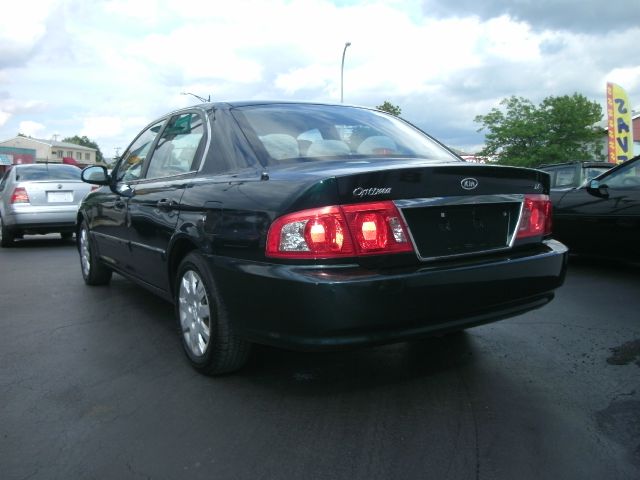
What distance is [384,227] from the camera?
2.62m

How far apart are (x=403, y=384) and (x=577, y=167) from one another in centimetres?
875

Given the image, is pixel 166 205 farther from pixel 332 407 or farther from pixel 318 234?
pixel 332 407

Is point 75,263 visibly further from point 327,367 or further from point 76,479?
point 76,479

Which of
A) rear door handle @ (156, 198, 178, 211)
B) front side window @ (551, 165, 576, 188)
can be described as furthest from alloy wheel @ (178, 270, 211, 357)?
front side window @ (551, 165, 576, 188)

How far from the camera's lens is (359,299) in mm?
2523

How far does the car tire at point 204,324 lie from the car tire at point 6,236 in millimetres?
8100

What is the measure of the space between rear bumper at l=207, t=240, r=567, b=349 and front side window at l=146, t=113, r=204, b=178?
1035 mm

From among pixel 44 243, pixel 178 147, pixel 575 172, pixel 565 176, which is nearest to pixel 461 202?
pixel 178 147

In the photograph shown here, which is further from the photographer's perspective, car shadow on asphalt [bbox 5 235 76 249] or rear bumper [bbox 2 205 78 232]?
car shadow on asphalt [bbox 5 235 76 249]

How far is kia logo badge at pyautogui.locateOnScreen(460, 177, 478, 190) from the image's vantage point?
9.46 ft

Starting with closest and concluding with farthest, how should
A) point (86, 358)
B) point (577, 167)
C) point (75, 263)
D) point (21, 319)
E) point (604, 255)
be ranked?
point (86, 358)
point (21, 319)
point (604, 255)
point (75, 263)
point (577, 167)

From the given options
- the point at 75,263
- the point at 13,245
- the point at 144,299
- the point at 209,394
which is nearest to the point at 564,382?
the point at 209,394

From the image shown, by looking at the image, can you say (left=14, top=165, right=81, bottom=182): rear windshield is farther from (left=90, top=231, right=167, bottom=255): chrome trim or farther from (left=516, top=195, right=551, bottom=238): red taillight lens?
(left=516, top=195, right=551, bottom=238): red taillight lens

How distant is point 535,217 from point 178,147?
7.80 ft
